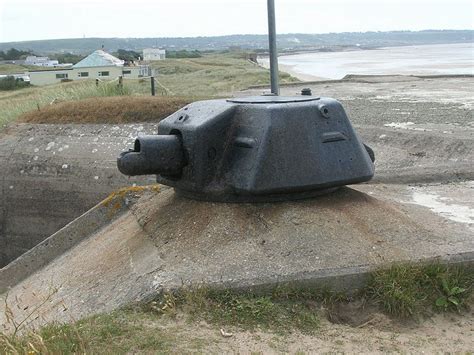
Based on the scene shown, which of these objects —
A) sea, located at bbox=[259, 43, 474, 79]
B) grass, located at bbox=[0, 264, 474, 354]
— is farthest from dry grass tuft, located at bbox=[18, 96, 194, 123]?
sea, located at bbox=[259, 43, 474, 79]

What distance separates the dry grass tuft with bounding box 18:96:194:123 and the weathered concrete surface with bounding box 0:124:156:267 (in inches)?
14.4

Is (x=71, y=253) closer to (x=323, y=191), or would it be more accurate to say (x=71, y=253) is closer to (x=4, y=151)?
(x=323, y=191)

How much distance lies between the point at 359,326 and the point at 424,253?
939 millimetres

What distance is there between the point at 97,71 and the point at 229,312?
43510 mm

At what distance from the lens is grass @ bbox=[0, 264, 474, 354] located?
12.5 feet

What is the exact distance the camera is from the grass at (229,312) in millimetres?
3820

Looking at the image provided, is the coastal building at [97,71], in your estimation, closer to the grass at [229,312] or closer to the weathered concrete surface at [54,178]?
the weathered concrete surface at [54,178]

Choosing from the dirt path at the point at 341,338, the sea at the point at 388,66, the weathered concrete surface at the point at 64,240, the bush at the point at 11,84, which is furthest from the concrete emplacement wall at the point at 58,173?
the bush at the point at 11,84

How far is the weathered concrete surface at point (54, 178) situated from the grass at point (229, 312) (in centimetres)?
717

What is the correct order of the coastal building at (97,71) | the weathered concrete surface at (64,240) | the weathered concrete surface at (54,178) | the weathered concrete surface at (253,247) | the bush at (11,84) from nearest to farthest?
the weathered concrete surface at (253,247)
the weathered concrete surface at (64,240)
the weathered concrete surface at (54,178)
the coastal building at (97,71)
the bush at (11,84)

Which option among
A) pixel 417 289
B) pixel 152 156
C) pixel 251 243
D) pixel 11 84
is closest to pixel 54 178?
pixel 152 156

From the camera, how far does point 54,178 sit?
12594 mm

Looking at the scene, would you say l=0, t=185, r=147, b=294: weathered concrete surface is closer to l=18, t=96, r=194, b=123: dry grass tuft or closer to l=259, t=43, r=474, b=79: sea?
l=18, t=96, r=194, b=123: dry grass tuft

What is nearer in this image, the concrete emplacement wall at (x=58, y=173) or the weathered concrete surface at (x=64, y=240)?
the weathered concrete surface at (x=64, y=240)
